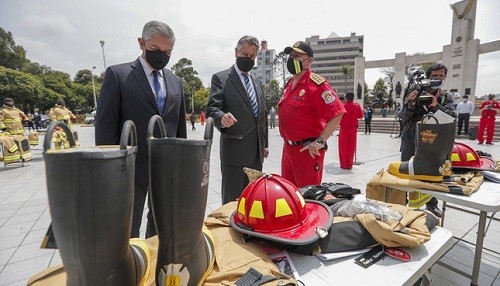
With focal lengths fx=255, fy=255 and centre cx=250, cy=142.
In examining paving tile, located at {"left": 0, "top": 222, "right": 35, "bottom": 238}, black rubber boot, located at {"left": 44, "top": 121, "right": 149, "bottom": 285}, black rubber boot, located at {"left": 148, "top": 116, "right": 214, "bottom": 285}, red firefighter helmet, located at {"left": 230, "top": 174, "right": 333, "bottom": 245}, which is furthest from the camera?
paving tile, located at {"left": 0, "top": 222, "right": 35, "bottom": 238}

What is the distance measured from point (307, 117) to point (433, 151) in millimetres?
980

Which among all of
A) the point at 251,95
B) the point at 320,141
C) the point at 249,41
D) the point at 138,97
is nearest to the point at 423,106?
the point at 320,141

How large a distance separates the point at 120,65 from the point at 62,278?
133 cm

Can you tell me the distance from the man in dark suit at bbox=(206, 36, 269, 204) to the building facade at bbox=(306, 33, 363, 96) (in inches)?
3488

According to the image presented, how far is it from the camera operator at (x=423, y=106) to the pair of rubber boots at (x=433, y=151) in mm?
695

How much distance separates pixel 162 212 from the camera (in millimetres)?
847

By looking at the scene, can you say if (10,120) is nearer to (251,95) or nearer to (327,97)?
(251,95)

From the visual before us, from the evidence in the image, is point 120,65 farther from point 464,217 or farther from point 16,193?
point 16,193

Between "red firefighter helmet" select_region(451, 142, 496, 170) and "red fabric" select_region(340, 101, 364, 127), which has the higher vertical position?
"red fabric" select_region(340, 101, 364, 127)

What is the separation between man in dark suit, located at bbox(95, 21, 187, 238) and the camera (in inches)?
64.6

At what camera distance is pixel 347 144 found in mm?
6098

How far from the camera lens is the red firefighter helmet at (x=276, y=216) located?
3.63 feet

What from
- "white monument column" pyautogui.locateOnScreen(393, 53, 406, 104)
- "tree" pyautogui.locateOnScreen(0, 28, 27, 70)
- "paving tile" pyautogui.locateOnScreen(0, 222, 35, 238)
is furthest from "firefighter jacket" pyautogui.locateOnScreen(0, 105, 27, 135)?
"tree" pyautogui.locateOnScreen(0, 28, 27, 70)

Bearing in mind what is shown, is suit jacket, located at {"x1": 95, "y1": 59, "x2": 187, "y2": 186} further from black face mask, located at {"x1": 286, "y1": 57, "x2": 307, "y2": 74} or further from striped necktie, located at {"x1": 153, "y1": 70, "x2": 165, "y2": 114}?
black face mask, located at {"x1": 286, "y1": 57, "x2": 307, "y2": 74}
